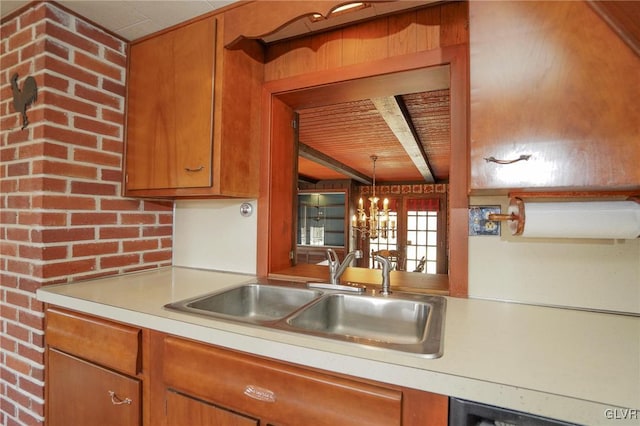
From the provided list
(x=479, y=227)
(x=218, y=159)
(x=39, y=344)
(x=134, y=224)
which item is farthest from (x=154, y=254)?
(x=479, y=227)

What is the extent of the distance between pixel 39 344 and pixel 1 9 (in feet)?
4.60

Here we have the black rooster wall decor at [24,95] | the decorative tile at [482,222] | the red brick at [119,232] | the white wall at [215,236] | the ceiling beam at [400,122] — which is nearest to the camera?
the decorative tile at [482,222]

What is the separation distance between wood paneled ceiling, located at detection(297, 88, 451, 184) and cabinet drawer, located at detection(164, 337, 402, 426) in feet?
4.56

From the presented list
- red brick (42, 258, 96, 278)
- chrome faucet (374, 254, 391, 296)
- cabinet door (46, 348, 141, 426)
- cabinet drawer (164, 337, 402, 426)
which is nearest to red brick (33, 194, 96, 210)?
red brick (42, 258, 96, 278)

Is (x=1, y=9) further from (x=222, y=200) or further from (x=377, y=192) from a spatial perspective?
(x=377, y=192)

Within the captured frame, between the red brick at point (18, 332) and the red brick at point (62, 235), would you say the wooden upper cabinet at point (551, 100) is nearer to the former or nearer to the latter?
the red brick at point (62, 235)

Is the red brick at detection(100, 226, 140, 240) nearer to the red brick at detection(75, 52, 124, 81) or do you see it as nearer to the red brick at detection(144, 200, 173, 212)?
the red brick at detection(144, 200, 173, 212)

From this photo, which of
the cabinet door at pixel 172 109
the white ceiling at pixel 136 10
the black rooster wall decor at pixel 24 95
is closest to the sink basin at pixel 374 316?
the cabinet door at pixel 172 109

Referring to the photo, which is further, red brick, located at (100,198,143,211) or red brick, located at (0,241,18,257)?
red brick, located at (100,198,143,211)

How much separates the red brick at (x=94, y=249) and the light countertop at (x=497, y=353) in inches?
10.8

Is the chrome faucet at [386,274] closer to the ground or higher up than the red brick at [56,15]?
closer to the ground

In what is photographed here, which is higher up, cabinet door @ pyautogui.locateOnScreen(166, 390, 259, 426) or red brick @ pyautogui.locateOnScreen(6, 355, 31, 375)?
cabinet door @ pyautogui.locateOnScreen(166, 390, 259, 426)

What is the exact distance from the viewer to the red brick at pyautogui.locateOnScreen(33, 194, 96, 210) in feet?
3.95

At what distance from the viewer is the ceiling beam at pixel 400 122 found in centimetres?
217
